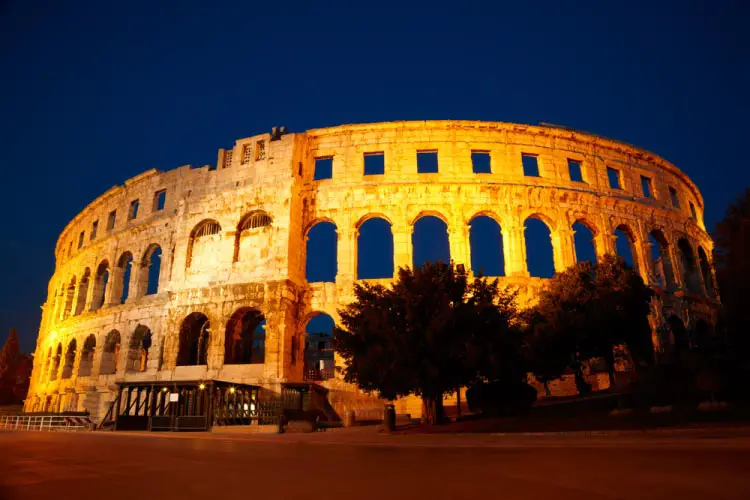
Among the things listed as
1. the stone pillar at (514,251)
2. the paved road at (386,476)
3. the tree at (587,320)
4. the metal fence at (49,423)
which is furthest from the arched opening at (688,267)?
the metal fence at (49,423)

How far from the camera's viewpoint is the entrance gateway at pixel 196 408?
19625 millimetres

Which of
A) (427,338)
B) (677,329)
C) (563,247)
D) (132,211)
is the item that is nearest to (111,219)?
(132,211)

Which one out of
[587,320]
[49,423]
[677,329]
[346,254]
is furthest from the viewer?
[677,329]

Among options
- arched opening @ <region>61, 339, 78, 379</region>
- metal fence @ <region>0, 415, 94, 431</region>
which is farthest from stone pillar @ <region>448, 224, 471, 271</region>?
arched opening @ <region>61, 339, 78, 379</region>

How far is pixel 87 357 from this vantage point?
3262 centimetres

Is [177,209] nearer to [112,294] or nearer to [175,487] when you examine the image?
[112,294]

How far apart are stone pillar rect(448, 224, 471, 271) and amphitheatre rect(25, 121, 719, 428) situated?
6cm

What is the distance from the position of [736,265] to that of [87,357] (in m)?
36.3

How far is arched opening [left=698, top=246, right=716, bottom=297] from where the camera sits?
107ft

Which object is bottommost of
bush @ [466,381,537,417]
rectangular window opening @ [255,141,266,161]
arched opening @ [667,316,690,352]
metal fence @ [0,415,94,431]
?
metal fence @ [0,415,94,431]

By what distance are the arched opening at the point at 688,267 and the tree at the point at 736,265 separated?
9.91 metres

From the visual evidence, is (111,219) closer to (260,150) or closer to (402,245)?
(260,150)

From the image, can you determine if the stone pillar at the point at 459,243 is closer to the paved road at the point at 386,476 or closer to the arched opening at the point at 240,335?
the arched opening at the point at 240,335

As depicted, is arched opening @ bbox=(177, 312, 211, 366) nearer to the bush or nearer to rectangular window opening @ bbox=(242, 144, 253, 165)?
rectangular window opening @ bbox=(242, 144, 253, 165)
